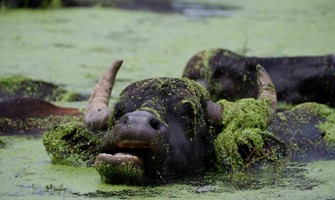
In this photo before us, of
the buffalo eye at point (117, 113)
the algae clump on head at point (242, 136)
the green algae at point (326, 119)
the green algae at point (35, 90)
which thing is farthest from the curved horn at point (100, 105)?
the green algae at point (35, 90)

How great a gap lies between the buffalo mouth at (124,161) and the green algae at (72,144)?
0.77 meters

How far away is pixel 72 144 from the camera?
823 cm

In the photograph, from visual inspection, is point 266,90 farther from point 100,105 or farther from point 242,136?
point 100,105

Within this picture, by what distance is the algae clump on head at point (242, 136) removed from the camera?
26.2 feet

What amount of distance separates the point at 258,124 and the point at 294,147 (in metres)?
0.43

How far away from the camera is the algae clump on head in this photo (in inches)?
315

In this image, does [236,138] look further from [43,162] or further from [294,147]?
[43,162]

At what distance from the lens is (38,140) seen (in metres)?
9.23

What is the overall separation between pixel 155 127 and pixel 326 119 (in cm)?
210

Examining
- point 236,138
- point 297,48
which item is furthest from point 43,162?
point 297,48

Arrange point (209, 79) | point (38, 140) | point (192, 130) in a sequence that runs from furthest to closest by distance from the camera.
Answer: point (209, 79) → point (38, 140) → point (192, 130)

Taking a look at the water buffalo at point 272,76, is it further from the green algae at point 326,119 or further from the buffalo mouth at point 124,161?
the buffalo mouth at point 124,161

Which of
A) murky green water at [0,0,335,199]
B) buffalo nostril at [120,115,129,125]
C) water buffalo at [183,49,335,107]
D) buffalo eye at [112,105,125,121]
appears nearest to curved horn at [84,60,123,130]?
buffalo eye at [112,105,125,121]

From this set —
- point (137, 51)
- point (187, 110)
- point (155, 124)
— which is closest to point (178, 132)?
point (187, 110)
